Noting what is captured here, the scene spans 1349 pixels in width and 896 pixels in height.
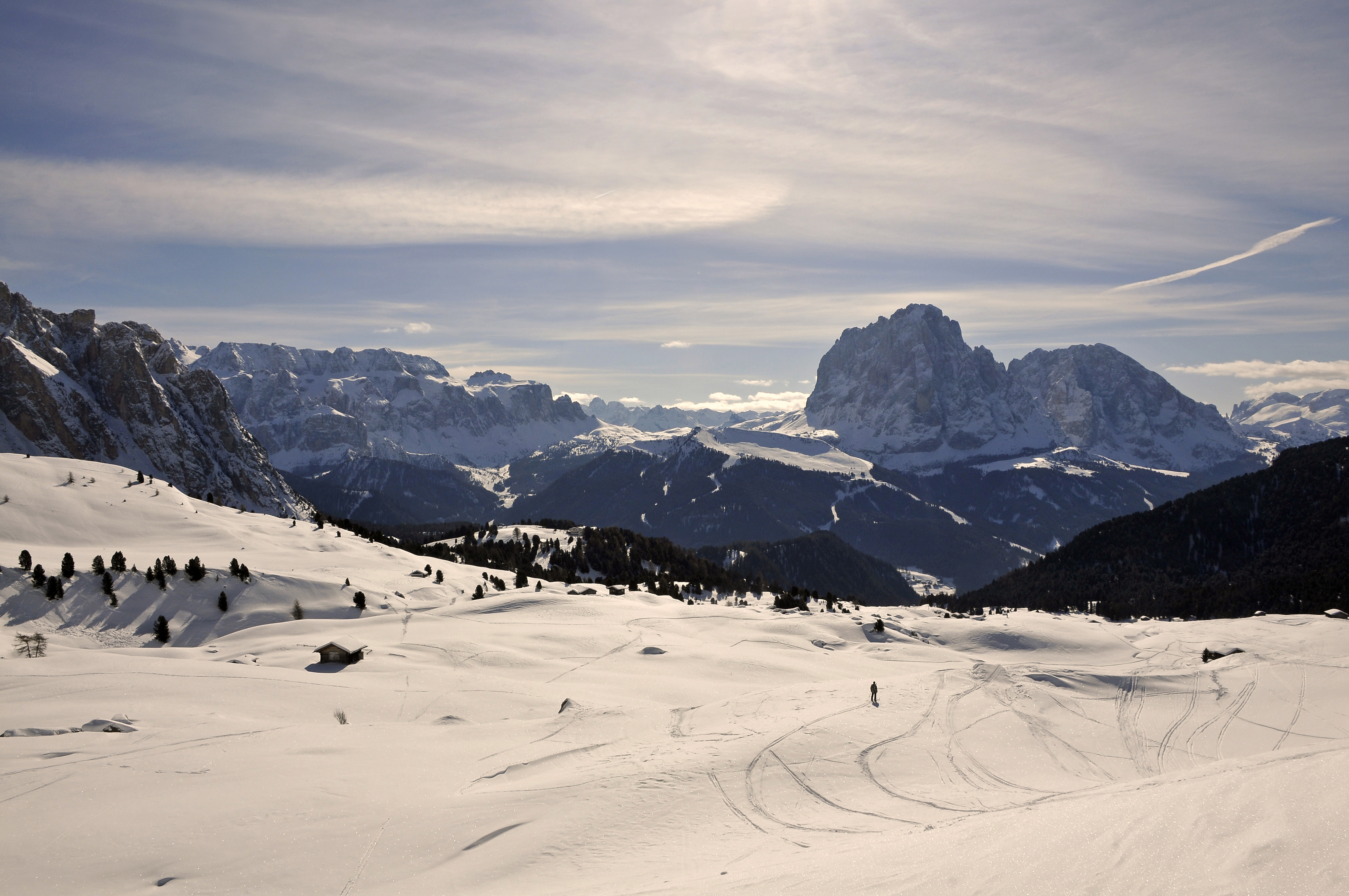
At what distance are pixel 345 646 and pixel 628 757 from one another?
35.4 m

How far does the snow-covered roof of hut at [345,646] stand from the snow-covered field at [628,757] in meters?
1.08

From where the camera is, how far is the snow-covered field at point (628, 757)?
1767 centimetres

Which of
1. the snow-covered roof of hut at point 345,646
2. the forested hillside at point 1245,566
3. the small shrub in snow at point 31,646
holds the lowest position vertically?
the forested hillside at point 1245,566

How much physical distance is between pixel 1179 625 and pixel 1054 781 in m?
78.2

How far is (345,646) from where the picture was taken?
2242 inches

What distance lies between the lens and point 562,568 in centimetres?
15612

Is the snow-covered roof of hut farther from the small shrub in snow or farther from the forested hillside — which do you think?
the forested hillside

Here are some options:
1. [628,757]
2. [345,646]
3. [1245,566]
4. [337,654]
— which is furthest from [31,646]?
[1245,566]

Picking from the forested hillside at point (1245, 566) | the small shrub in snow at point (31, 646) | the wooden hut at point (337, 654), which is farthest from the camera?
the forested hillside at point (1245, 566)

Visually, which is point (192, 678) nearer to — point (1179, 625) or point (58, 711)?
point (58, 711)

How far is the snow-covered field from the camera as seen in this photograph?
1767 cm

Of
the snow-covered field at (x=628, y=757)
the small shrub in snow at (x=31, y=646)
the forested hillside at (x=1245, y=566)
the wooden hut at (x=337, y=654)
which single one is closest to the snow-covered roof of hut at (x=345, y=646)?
the wooden hut at (x=337, y=654)

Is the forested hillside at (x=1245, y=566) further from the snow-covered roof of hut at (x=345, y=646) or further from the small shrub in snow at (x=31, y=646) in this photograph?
the small shrub in snow at (x=31, y=646)

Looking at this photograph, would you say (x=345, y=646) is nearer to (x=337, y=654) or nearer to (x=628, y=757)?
(x=337, y=654)
